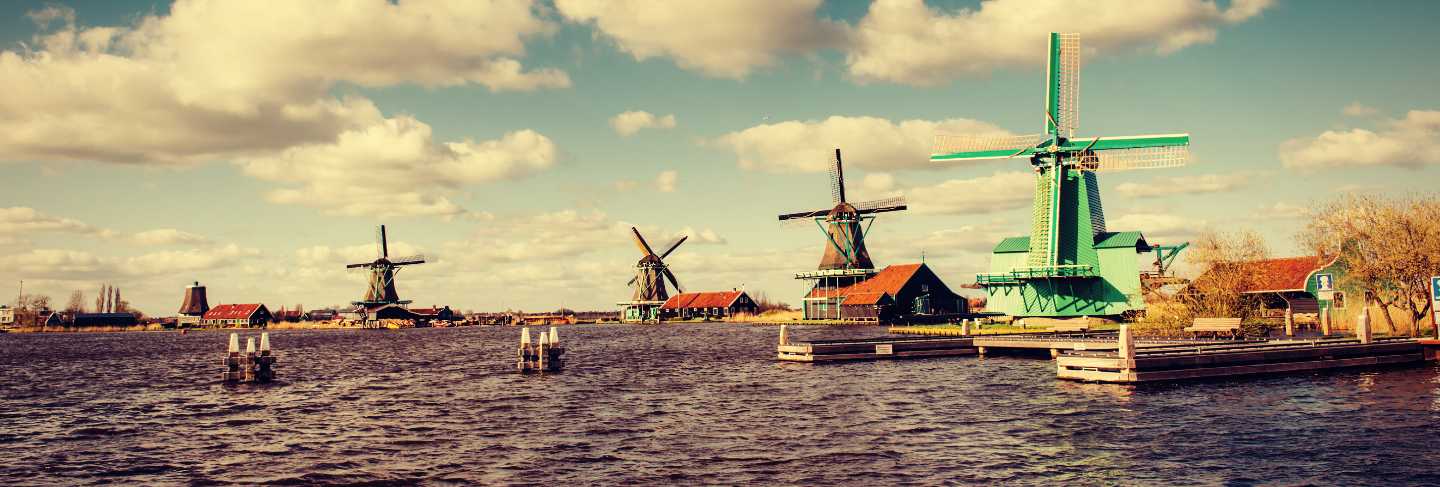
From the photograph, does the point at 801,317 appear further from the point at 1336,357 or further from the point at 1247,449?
the point at 1247,449

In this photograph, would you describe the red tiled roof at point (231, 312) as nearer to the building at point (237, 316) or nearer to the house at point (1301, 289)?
the building at point (237, 316)

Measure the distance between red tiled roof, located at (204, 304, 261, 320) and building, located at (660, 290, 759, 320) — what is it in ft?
204

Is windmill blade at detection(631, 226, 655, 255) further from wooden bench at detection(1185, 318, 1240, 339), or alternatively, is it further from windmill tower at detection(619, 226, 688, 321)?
wooden bench at detection(1185, 318, 1240, 339)

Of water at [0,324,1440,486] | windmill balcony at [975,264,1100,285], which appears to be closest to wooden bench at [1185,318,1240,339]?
water at [0,324,1440,486]

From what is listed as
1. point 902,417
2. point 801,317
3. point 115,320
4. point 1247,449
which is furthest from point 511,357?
point 115,320

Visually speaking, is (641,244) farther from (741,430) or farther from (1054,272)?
(741,430)

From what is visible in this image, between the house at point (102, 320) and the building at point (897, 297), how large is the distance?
394ft

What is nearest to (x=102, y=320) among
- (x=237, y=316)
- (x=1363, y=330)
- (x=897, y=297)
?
(x=237, y=316)

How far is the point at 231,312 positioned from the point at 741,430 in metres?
145

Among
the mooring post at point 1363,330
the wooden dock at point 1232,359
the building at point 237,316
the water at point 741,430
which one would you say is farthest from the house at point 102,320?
the mooring post at point 1363,330

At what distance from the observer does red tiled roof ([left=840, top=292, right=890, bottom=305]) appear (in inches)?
3885

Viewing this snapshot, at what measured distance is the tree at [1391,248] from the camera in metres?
43.7

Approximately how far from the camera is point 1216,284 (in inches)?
2028

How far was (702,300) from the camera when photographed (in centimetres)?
14112
